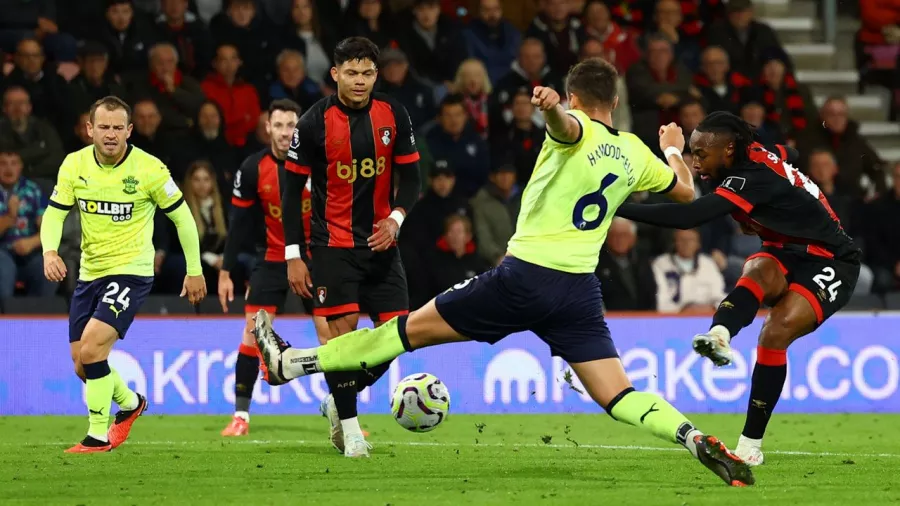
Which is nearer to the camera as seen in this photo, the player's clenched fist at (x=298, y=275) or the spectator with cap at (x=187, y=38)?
the player's clenched fist at (x=298, y=275)

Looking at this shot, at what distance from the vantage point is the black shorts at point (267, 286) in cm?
1116

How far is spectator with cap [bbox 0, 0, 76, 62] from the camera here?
15570 mm

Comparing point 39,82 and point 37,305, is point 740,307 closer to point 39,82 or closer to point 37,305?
point 37,305

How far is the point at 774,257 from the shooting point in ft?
28.6

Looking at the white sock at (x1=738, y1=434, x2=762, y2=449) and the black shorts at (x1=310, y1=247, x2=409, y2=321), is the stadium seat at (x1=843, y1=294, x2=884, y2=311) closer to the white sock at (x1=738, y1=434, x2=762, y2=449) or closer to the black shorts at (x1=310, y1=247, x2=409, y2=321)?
the white sock at (x1=738, y1=434, x2=762, y2=449)

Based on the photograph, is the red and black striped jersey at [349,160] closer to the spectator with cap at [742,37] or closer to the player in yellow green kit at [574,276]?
the player in yellow green kit at [574,276]

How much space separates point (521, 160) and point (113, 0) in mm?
4751

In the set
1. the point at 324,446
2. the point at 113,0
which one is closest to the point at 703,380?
the point at 324,446

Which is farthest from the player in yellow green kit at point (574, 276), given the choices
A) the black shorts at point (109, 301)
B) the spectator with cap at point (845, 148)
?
the spectator with cap at point (845, 148)

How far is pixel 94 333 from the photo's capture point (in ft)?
30.9

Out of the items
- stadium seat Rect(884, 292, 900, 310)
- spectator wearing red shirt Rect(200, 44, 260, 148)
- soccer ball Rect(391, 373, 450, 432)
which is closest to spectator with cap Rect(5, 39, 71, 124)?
spectator wearing red shirt Rect(200, 44, 260, 148)

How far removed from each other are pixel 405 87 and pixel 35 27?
4.06 metres

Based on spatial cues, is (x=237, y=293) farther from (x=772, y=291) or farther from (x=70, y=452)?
(x=772, y=291)

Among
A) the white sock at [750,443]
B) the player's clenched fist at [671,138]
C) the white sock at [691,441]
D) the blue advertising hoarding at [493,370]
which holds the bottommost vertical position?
the blue advertising hoarding at [493,370]
